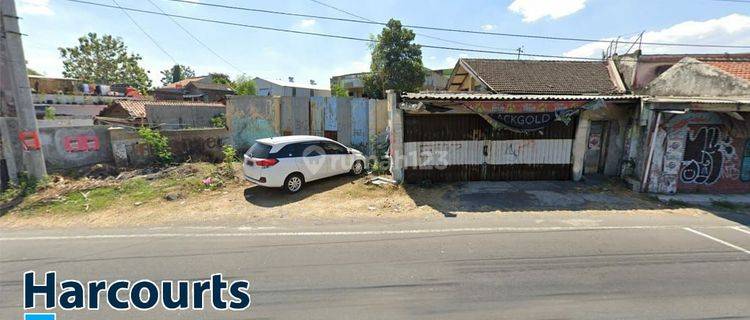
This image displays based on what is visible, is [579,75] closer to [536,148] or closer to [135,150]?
[536,148]

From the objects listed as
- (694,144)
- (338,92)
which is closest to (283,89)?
(338,92)

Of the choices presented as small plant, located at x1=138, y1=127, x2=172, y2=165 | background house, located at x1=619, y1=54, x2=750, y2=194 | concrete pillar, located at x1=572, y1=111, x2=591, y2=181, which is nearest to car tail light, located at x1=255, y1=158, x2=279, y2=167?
small plant, located at x1=138, y1=127, x2=172, y2=165

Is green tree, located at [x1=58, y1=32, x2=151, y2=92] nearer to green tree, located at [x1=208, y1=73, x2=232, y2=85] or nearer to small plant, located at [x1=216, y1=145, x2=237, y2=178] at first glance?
green tree, located at [x1=208, y1=73, x2=232, y2=85]

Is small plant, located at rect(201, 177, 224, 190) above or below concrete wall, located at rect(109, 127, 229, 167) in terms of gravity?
below

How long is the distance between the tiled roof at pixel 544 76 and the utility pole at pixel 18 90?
15610 mm

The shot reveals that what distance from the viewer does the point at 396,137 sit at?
9195 millimetres

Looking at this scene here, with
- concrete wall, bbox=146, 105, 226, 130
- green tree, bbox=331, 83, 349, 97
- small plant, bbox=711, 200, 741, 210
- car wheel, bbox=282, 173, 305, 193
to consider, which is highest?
green tree, bbox=331, 83, 349, 97

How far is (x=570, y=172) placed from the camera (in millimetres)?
9781

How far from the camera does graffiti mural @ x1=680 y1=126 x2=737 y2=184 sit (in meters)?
8.76

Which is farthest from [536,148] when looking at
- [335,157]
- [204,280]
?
[204,280]

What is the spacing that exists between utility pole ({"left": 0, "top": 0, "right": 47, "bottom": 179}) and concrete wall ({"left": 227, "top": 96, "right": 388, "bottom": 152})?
552 centimetres

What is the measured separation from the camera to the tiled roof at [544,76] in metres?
14.7

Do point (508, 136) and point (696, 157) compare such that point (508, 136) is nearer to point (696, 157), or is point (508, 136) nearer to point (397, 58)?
point (696, 157)

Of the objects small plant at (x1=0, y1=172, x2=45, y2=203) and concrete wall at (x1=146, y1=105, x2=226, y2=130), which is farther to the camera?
concrete wall at (x1=146, y1=105, x2=226, y2=130)
